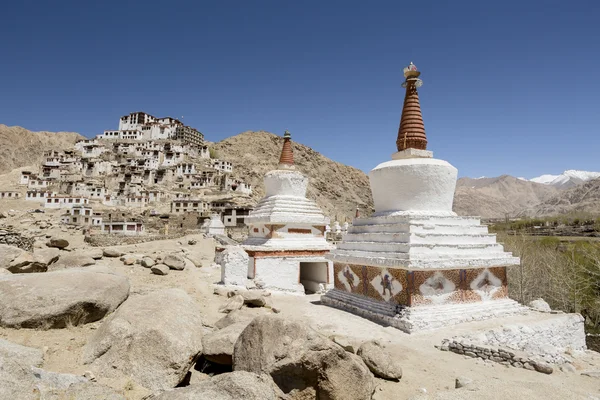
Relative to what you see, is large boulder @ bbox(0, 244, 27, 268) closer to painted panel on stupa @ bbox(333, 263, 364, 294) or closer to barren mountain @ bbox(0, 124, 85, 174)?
painted panel on stupa @ bbox(333, 263, 364, 294)

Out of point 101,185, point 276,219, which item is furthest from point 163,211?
point 276,219

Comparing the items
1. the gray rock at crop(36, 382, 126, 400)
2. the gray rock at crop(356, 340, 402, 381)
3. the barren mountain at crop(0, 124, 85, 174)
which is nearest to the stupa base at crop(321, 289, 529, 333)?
the gray rock at crop(356, 340, 402, 381)

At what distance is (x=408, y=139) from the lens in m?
11.2

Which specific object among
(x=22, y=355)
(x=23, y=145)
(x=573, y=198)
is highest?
(x=23, y=145)

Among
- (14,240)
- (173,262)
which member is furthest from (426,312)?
(14,240)

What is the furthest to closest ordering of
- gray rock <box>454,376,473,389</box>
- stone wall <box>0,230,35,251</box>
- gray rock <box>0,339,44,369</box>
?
stone wall <box>0,230,35,251</box> → gray rock <box>454,376,473,389</box> → gray rock <box>0,339,44,369</box>

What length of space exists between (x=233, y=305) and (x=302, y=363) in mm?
5365

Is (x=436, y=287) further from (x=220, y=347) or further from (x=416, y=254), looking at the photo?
(x=220, y=347)

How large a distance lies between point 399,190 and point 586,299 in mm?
14510

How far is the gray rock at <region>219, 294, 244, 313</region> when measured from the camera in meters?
8.96

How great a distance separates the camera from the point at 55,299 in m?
4.93

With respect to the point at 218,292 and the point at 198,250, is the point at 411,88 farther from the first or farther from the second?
the point at 198,250

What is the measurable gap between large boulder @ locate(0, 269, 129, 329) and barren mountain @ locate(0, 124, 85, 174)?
396ft

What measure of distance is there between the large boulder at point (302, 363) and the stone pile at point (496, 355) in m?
3.34
